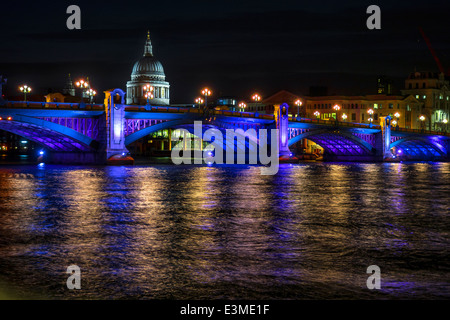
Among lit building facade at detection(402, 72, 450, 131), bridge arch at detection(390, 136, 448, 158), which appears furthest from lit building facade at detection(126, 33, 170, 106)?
bridge arch at detection(390, 136, 448, 158)

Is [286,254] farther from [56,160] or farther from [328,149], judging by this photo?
[328,149]

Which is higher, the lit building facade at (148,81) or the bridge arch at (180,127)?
the lit building facade at (148,81)

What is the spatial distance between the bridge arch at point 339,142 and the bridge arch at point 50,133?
38.5m

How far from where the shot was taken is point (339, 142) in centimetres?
12356

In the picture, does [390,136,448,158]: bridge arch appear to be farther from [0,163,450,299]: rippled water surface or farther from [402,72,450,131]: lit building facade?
[0,163,450,299]: rippled water surface

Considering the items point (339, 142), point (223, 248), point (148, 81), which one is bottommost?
point (223, 248)

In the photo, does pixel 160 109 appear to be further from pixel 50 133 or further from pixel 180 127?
pixel 50 133

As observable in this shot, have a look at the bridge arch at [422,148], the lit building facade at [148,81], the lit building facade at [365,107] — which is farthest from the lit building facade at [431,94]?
the lit building facade at [148,81]

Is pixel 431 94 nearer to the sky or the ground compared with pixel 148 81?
nearer to the ground

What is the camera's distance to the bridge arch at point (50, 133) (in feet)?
238

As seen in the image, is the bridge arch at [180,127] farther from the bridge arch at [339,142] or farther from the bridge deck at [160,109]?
the bridge arch at [339,142]

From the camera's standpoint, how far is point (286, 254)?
14.9 m

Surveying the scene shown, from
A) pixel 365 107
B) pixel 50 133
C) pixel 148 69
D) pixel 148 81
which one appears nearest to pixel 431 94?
pixel 365 107

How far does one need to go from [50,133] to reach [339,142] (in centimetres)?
6264
